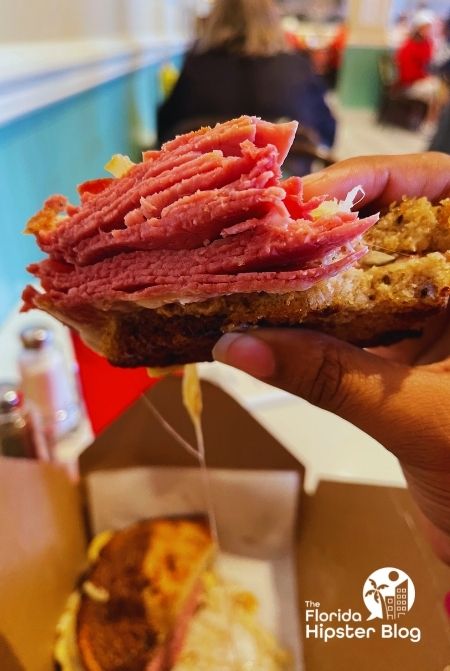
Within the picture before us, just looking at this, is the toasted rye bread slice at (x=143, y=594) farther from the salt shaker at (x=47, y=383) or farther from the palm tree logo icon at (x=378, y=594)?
the palm tree logo icon at (x=378, y=594)

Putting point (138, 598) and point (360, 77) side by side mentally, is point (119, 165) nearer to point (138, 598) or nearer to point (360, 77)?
point (138, 598)

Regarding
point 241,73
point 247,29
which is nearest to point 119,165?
point 241,73

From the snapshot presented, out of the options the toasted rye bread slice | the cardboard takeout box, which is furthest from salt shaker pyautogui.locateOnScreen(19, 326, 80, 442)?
the toasted rye bread slice

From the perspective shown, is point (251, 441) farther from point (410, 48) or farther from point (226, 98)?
point (410, 48)

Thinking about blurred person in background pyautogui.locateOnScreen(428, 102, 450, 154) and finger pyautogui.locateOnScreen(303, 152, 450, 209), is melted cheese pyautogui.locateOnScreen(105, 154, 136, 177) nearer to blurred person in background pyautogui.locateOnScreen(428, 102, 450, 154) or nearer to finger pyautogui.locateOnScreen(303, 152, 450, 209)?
finger pyautogui.locateOnScreen(303, 152, 450, 209)

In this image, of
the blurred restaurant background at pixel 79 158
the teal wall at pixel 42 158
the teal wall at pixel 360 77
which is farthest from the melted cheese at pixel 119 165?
the teal wall at pixel 360 77

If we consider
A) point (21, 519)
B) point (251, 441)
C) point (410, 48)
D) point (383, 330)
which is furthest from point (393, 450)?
point (410, 48)
